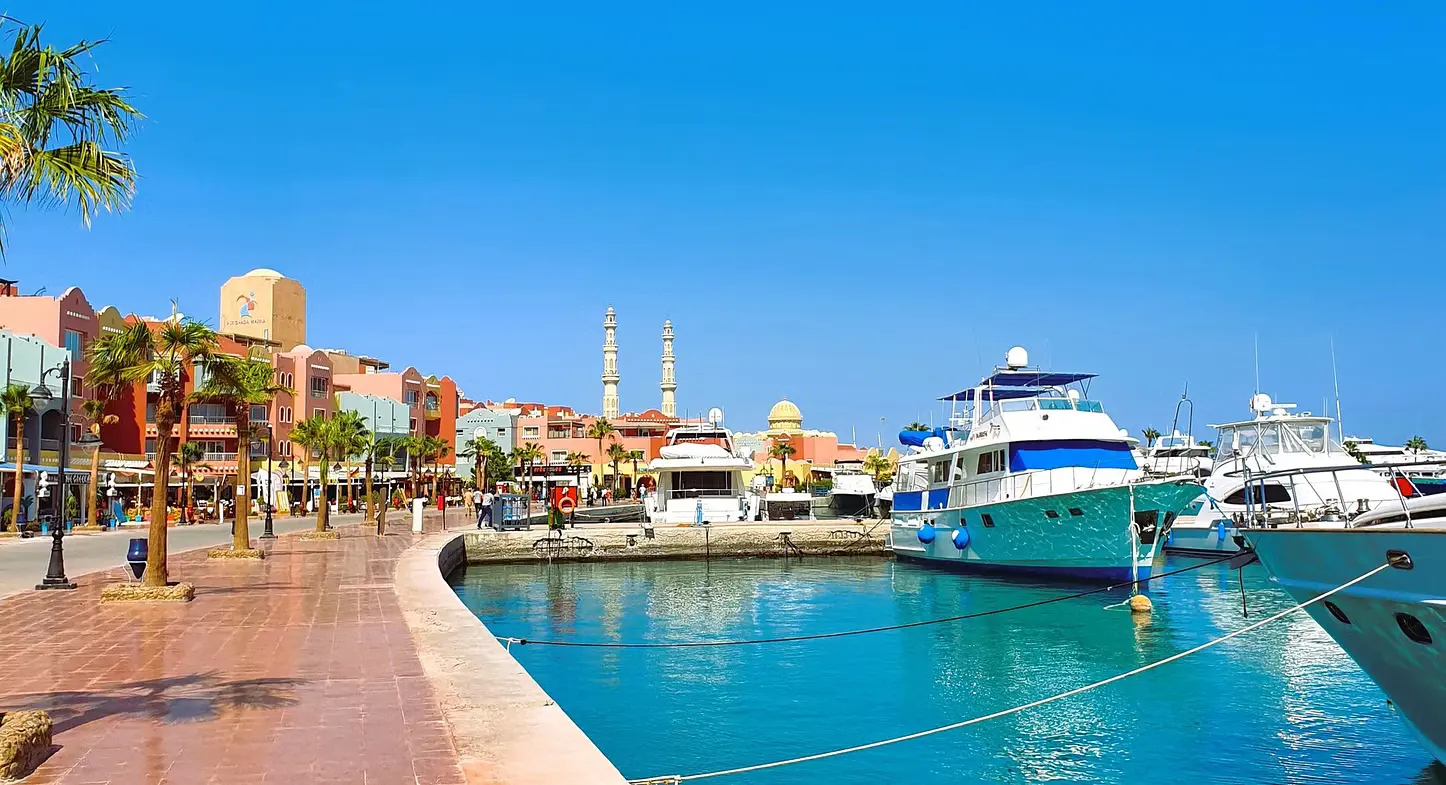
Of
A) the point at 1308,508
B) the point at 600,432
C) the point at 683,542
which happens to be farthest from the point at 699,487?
the point at 600,432

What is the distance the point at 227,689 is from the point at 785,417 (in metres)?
106

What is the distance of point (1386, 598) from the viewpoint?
9.13 m

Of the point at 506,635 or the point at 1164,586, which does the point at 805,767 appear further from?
the point at 1164,586

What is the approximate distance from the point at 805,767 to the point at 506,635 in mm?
10779

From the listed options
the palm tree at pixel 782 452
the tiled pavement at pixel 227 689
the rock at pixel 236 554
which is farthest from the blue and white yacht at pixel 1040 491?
the palm tree at pixel 782 452

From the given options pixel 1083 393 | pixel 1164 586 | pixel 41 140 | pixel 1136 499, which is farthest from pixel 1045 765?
pixel 1083 393

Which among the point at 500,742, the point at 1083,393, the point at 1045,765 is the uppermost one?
the point at 1083,393

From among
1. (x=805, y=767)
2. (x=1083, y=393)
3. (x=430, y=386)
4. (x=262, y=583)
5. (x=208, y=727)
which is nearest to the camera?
(x=208, y=727)

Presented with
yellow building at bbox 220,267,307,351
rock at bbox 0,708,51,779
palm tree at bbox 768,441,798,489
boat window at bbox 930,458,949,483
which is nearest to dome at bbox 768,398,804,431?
palm tree at bbox 768,441,798,489

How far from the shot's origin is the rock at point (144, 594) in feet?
54.9

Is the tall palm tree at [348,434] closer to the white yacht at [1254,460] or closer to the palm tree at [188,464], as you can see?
the palm tree at [188,464]

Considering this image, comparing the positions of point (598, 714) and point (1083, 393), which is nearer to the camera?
point (598, 714)

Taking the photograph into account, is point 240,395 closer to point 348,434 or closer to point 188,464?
point 348,434

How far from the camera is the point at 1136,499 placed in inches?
1069
